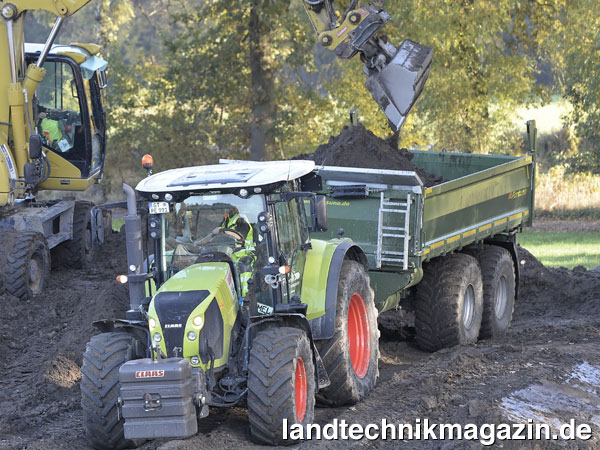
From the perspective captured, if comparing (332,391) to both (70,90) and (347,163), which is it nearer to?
(347,163)

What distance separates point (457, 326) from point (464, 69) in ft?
37.0

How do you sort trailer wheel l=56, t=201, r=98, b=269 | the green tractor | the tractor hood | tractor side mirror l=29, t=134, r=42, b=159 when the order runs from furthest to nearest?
trailer wheel l=56, t=201, r=98, b=269 → tractor side mirror l=29, t=134, r=42, b=159 → the tractor hood → the green tractor

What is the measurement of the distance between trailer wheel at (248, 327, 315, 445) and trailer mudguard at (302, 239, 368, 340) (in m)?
0.97

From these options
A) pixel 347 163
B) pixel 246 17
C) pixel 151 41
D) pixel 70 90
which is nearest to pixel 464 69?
pixel 246 17

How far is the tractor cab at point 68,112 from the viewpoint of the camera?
15375 mm

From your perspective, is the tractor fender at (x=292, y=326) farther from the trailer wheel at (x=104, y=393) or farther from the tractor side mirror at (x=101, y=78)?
the tractor side mirror at (x=101, y=78)

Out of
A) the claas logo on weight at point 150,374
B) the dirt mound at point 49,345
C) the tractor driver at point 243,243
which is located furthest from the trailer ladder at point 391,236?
the claas logo on weight at point 150,374

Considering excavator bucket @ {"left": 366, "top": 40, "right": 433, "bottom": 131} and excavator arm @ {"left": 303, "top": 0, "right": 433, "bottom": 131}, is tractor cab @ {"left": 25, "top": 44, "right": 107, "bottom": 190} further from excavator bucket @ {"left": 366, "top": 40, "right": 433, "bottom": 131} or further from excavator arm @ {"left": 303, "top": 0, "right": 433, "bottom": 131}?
excavator bucket @ {"left": 366, "top": 40, "right": 433, "bottom": 131}

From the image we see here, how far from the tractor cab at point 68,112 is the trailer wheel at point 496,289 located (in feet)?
22.5

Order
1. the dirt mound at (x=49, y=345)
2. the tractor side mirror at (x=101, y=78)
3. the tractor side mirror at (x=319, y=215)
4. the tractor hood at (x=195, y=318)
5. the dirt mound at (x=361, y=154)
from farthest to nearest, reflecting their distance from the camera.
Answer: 1. the tractor side mirror at (x=101, y=78)
2. the dirt mound at (x=361, y=154)
3. the dirt mound at (x=49, y=345)
4. the tractor side mirror at (x=319, y=215)
5. the tractor hood at (x=195, y=318)

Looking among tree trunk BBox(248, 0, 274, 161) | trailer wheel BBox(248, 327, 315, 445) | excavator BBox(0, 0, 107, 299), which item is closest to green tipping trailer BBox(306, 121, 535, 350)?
trailer wheel BBox(248, 327, 315, 445)

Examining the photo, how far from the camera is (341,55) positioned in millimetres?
11727

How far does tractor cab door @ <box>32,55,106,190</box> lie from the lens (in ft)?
50.5

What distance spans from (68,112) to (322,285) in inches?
335
